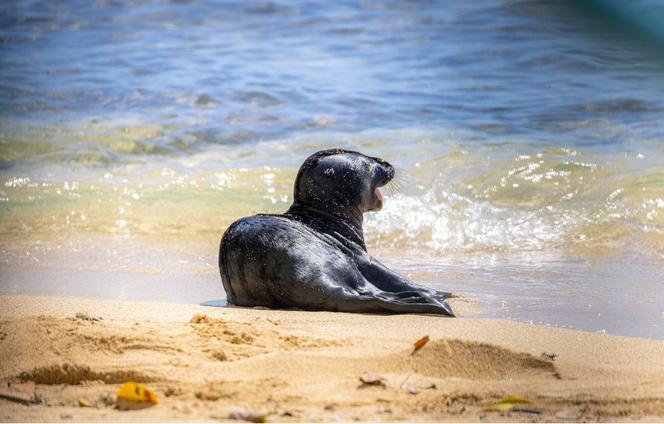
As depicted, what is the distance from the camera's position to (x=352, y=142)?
12.4 meters

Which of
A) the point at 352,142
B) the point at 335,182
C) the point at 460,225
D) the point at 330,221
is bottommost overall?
the point at 460,225

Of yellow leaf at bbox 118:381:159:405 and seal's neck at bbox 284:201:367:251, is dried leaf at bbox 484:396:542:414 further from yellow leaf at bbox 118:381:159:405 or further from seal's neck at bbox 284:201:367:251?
seal's neck at bbox 284:201:367:251

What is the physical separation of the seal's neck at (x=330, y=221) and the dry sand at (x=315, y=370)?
1252mm

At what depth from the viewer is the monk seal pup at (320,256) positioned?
4.93 meters

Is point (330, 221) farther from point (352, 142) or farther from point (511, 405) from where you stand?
point (352, 142)

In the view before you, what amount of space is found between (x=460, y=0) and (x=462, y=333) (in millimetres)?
16741

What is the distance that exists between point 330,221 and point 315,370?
2.29 meters

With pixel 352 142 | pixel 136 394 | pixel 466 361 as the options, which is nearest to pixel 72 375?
pixel 136 394

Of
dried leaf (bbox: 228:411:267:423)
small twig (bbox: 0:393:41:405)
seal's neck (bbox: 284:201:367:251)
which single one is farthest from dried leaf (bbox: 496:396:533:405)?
seal's neck (bbox: 284:201:367:251)

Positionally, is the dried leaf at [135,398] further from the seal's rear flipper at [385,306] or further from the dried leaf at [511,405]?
the seal's rear flipper at [385,306]

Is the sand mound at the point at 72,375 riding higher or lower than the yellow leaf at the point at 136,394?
lower

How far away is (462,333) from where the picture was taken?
13.3 ft

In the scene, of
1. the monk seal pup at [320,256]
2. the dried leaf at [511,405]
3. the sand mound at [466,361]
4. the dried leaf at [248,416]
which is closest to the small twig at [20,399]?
the dried leaf at [248,416]

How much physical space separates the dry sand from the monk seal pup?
2.17 feet
